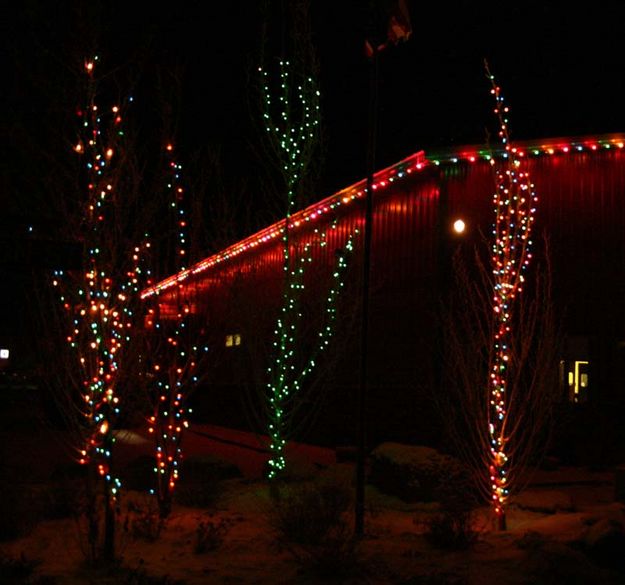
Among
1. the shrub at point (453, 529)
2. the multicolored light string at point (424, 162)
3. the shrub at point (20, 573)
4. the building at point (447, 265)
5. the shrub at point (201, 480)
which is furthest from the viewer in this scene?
the building at point (447, 265)

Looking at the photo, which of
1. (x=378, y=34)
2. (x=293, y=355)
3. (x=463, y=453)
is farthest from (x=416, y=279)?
(x=378, y=34)

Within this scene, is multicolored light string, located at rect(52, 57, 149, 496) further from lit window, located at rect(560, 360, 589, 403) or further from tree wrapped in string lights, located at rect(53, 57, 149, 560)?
lit window, located at rect(560, 360, 589, 403)

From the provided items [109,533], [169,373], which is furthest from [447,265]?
[109,533]

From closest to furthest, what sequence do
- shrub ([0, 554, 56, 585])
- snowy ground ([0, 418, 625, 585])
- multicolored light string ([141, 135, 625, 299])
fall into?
shrub ([0, 554, 56, 585]) < snowy ground ([0, 418, 625, 585]) < multicolored light string ([141, 135, 625, 299])

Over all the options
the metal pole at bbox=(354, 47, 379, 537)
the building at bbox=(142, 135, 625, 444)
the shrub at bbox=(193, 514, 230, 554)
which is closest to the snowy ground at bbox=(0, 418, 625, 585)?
the shrub at bbox=(193, 514, 230, 554)

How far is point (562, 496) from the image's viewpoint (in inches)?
523

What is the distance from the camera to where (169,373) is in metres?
10.5

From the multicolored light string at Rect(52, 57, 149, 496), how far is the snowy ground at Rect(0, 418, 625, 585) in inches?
37.0

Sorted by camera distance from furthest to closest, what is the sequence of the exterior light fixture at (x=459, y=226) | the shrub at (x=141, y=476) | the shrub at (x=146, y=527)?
the exterior light fixture at (x=459, y=226) < the shrub at (x=141, y=476) < the shrub at (x=146, y=527)

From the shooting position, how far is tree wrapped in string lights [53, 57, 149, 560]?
819 cm

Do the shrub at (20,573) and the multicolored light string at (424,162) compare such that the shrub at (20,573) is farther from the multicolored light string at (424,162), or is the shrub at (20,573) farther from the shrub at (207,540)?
the multicolored light string at (424,162)

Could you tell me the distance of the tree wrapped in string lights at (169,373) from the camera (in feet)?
33.9

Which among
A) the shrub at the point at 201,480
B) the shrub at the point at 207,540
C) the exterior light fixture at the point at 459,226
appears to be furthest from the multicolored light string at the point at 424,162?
the shrub at the point at 207,540

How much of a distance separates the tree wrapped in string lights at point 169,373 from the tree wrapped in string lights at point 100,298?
3.83ft
